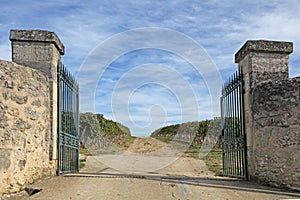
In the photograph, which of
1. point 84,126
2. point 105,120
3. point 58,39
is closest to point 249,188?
point 58,39

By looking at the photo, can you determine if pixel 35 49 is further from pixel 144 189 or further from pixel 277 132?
pixel 277 132

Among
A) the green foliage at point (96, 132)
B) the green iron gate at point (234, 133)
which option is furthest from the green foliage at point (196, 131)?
the green iron gate at point (234, 133)

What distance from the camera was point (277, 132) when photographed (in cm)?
644

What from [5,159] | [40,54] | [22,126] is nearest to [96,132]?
[40,54]

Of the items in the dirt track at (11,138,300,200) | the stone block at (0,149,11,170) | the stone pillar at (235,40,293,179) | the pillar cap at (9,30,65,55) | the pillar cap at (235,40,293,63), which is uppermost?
the pillar cap at (9,30,65,55)

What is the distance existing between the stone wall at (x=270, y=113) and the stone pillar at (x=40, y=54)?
4.25m

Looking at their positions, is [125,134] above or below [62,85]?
below

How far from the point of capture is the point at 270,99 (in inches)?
261

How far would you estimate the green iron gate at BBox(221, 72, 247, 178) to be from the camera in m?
7.68

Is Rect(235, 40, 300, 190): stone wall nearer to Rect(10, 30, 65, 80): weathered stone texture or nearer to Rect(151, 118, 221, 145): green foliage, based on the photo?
Rect(10, 30, 65, 80): weathered stone texture

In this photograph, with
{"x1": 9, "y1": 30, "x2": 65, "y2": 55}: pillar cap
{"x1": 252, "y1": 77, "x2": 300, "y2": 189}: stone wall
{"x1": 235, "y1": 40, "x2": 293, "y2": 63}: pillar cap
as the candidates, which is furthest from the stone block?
{"x1": 235, "y1": 40, "x2": 293, "y2": 63}: pillar cap

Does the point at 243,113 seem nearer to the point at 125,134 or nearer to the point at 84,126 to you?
the point at 84,126

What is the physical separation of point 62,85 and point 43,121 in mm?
1272

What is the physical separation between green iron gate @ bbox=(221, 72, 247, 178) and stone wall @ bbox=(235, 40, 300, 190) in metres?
0.21
